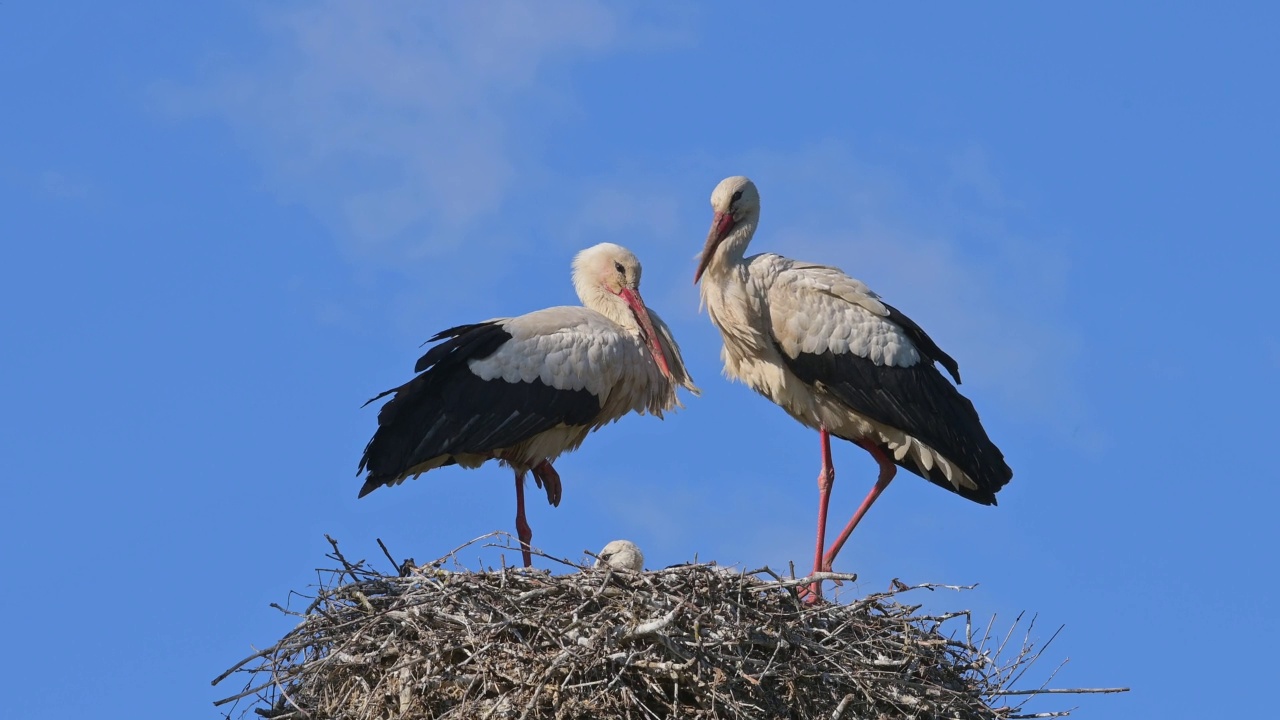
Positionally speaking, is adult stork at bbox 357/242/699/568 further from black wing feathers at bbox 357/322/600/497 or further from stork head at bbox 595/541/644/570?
stork head at bbox 595/541/644/570

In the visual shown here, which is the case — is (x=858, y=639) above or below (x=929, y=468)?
below

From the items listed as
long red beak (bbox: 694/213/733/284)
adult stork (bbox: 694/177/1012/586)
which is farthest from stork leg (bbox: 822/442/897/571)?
long red beak (bbox: 694/213/733/284)

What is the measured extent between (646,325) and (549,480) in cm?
105

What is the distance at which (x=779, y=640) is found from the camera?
7.81 metres

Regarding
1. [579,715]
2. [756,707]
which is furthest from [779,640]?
[579,715]

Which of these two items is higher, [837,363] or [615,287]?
[615,287]

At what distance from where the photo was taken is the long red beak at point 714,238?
10.5 m

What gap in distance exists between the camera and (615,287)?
1137cm

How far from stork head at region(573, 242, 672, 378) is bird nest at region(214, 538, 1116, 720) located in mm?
3053

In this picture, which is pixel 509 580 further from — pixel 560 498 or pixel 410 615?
pixel 560 498

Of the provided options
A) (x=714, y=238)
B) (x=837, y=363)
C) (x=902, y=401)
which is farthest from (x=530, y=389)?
(x=902, y=401)

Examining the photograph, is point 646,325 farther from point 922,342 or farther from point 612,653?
point 612,653

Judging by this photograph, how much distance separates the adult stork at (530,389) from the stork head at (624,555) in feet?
3.33

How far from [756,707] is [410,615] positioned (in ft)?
5.00
